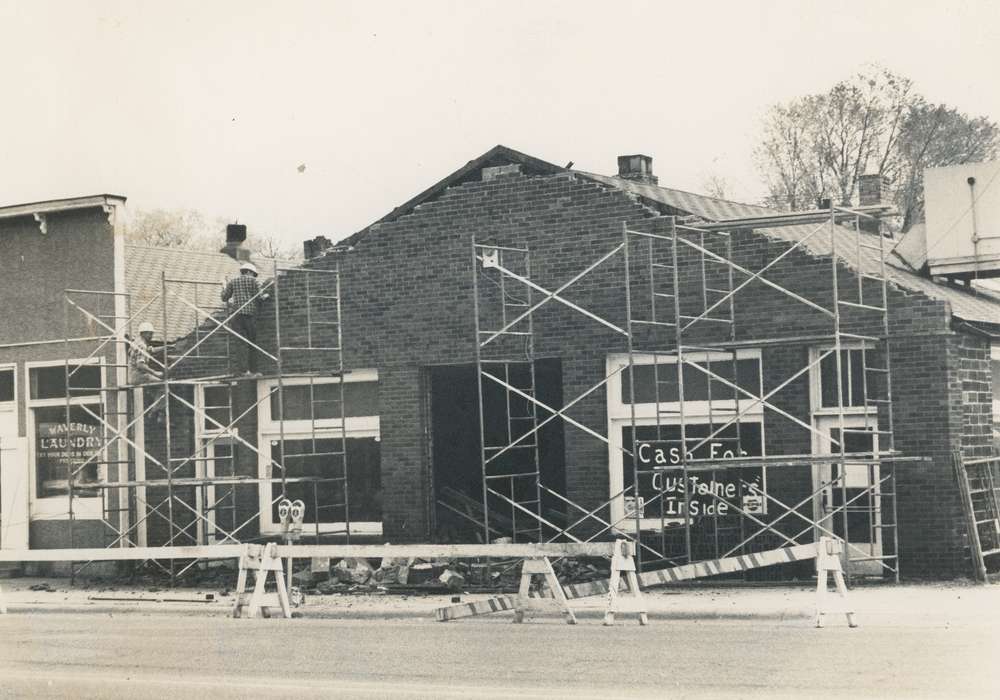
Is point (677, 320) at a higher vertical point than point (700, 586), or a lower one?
higher

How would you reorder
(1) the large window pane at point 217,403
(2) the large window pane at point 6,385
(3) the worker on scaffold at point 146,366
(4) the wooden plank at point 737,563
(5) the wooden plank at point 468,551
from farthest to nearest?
(2) the large window pane at point 6,385, (1) the large window pane at point 217,403, (3) the worker on scaffold at point 146,366, (5) the wooden plank at point 468,551, (4) the wooden plank at point 737,563

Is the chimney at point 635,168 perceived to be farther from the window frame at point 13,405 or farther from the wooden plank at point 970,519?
the window frame at point 13,405

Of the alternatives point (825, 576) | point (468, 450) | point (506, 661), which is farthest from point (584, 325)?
point (506, 661)

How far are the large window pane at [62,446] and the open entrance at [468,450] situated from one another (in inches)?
217

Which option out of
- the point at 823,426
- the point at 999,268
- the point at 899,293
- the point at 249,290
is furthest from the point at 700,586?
the point at 249,290

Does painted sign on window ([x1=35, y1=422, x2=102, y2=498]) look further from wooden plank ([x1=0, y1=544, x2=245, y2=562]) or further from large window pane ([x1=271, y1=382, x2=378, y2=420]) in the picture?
wooden plank ([x1=0, y1=544, x2=245, y2=562])

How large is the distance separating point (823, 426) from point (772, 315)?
1.49m

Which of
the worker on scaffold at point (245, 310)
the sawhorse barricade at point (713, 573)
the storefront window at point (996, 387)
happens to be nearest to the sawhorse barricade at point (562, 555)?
the sawhorse barricade at point (713, 573)

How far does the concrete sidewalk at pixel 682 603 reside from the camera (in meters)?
13.8

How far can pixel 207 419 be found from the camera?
68.8 feet

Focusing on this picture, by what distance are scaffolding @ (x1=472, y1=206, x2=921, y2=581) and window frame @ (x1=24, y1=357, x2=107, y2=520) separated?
267 inches

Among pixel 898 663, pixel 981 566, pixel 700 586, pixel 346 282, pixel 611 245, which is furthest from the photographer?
pixel 346 282

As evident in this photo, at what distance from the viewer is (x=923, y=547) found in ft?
53.5

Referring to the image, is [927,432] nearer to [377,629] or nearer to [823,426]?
[823,426]
